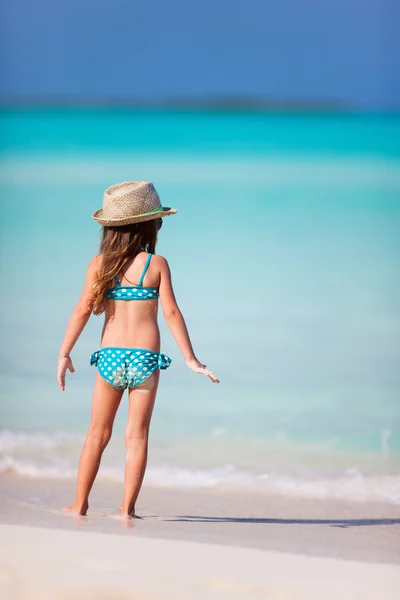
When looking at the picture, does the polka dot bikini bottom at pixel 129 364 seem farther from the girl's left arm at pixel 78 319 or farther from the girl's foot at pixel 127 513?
the girl's foot at pixel 127 513

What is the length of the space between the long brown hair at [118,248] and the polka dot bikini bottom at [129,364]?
0.55ft

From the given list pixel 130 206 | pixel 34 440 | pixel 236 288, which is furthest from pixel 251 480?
pixel 236 288

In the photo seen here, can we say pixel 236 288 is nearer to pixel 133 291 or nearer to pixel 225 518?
pixel 225 518

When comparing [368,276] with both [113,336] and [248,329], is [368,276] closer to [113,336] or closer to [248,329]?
[248,329]

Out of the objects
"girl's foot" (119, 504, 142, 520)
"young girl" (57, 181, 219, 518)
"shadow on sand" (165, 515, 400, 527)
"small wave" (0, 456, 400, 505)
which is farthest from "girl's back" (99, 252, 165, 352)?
"small wave" (0, 456, 400, 505)

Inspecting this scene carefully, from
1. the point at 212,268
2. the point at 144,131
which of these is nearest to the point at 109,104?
the point at 144,131

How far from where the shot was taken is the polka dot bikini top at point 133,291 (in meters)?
3.66

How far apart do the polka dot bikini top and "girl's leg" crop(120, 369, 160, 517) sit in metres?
0.25

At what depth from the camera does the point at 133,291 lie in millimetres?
3658

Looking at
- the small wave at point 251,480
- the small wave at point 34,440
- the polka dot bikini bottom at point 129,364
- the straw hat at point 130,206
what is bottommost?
the small wave at point 251,480

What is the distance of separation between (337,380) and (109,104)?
5.95 ft

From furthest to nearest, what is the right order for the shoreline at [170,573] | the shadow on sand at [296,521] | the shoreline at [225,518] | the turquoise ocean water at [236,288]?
the turquoise ocean water at [236,288] < the shadow on sand at [296,521] < the shoreline at [225,518] < the shoreline at [170,573]

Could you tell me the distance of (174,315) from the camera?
3.64m

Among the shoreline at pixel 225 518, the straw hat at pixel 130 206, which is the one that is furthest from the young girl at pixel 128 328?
the shoreline at pixel 225 518
